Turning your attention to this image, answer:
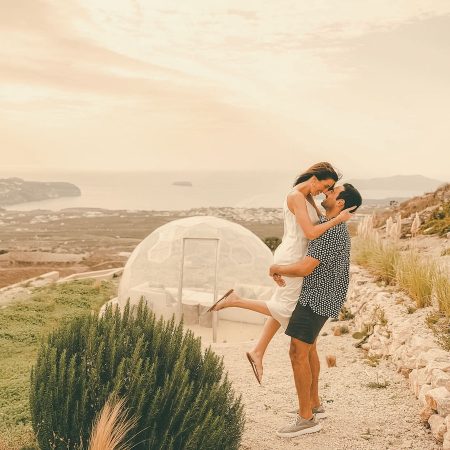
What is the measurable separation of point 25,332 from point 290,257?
6.92 metres

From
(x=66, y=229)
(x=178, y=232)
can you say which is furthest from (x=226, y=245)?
(x=66, y=229)

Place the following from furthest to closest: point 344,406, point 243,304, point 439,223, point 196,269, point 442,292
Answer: point 439,223, point 196,269, point 442,292, point 344,406, point 243,304

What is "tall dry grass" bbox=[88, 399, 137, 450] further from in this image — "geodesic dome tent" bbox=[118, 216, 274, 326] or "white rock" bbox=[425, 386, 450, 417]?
"geodesic dome tent" bbox=[118, 216, 274, 326]

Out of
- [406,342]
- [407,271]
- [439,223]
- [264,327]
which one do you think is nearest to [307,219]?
[264,327]

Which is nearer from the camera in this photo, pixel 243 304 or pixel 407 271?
pixel 243 304

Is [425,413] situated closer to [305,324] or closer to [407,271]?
[305,324]

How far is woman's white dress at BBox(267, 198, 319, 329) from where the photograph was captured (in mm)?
4270

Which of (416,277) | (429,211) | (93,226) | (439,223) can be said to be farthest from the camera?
(93,226)

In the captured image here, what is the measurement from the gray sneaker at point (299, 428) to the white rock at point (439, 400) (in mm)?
1001

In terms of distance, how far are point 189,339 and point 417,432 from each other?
2.21 meters

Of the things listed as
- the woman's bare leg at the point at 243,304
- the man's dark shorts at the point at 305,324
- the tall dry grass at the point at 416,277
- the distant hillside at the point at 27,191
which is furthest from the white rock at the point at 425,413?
the distant hillside at the point at 27,191

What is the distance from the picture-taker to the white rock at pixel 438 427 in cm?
431

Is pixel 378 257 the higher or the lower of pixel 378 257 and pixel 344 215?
the lower

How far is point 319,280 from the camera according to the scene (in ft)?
13.7
